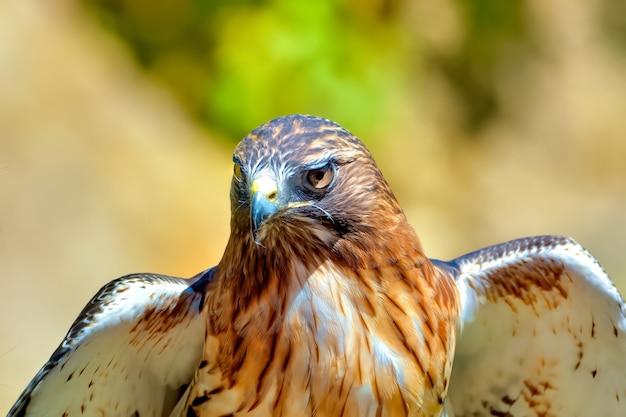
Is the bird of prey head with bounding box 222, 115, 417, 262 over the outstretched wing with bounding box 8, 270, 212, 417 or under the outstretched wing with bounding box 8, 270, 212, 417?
over

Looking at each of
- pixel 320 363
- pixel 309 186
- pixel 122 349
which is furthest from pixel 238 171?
pixel 122 349

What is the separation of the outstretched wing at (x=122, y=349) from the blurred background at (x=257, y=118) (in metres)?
1.54

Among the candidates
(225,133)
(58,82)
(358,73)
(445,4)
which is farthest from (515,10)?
(58,82)

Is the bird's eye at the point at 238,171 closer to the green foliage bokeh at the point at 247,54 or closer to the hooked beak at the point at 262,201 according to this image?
the hooked beak at the point at 262,201

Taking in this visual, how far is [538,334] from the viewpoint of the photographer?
2375 millimetres

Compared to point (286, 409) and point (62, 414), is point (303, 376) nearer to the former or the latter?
point (286, 409)

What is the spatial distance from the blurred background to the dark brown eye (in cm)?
235

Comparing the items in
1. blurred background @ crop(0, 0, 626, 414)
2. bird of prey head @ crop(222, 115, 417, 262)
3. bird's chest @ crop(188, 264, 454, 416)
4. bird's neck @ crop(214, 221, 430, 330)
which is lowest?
bird's chest @ crop(188, 264, 454, 416)

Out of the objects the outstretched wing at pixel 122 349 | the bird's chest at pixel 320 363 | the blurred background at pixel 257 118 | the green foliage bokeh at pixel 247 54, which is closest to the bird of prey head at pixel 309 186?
the bird's chest at pixel 320 363

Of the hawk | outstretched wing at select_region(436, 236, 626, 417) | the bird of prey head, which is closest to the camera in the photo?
the bird of prey head

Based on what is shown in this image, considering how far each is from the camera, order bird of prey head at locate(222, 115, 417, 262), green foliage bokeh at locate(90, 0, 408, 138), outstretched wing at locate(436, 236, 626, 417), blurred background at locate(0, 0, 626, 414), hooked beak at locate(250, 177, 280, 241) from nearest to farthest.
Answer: hooked beak at locate(250, 177, 280, 241)
bird of prey head at locate(222, 115, 417, 262)
outstretched wing at locate(436, 236, 626, 417)
blurred background at locate(0, 0, 626, 414)
green foliage bokeh at locate(90, 0, 408, 138)

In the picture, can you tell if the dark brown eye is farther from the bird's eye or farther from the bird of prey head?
the bird's eye

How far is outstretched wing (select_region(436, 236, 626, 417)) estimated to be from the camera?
2.26 metres

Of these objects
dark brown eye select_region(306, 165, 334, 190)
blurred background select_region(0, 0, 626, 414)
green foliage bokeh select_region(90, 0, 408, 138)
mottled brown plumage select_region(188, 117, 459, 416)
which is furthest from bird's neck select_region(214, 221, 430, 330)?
green foliage bokeh select_region(90, 0, 408, 138)
